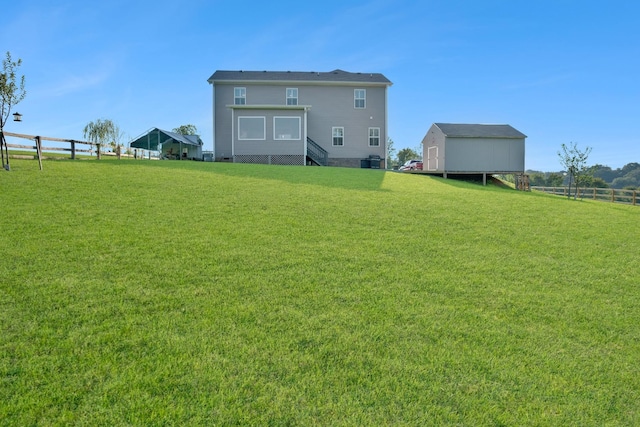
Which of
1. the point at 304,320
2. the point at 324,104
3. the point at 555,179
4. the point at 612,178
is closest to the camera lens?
the point at 304,320

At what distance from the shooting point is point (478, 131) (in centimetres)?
2442

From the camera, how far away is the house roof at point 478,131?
23.9m

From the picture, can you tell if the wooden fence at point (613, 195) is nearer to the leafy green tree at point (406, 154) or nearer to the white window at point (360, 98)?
the white window at point (360, 98)

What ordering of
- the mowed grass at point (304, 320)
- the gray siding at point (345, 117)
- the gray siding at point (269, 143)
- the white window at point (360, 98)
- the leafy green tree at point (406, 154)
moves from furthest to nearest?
the leafy green tree at point (406, 154), the white window at point (360, 98), the gray siding at point (345, 117), the gray siding at point (269, 143), the mowed grass at point (304, 320)

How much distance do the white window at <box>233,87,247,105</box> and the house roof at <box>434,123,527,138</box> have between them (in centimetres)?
1319

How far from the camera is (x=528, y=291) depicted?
15.1 ft

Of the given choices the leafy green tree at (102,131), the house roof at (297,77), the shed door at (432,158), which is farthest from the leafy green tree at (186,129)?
the shed door at (432,158)

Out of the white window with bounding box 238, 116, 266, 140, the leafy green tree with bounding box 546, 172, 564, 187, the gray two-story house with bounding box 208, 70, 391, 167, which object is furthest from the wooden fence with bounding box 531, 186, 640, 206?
the leafy green tree with bounding box 546, 172, 564, 187

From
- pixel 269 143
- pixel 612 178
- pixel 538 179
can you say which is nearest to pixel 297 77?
pixel 269 143

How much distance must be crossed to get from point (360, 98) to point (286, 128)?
643cm

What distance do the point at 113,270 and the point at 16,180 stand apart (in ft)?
24.8

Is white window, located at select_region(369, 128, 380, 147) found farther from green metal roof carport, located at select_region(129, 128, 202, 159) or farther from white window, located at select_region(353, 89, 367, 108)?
green metal roof carport, located at select_region(129, 128, 202, 159)

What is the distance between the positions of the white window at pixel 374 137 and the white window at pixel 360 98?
72.7 inches

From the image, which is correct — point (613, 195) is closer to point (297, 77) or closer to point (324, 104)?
point (324, 104)
